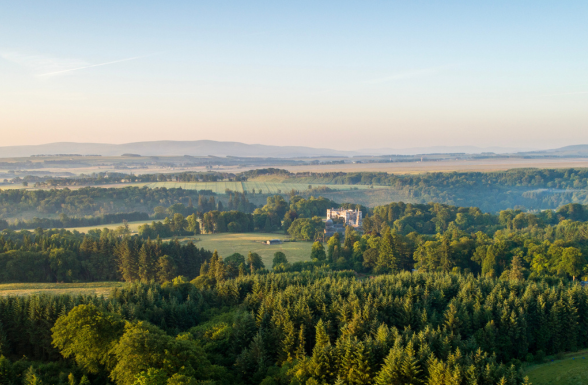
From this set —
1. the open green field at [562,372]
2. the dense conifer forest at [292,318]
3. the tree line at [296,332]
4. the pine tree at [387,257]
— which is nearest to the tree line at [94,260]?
the dense conifer forest at [292,318]

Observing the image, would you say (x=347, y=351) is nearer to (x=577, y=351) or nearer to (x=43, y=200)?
(x=577, y=351)

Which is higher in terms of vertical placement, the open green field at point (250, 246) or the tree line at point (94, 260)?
the tree line at point (94, 260)

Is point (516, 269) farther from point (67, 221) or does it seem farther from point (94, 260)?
point (67, 221)

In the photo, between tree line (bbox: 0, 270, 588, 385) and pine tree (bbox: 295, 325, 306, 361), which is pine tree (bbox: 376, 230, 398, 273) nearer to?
tree line (bbox: 0, 270, 588, 385)

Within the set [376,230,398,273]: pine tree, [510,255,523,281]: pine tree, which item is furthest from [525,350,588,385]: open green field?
[376,230,398,273]: pine tree

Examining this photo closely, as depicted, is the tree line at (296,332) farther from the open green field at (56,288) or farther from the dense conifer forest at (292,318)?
the open green field at (56,288)

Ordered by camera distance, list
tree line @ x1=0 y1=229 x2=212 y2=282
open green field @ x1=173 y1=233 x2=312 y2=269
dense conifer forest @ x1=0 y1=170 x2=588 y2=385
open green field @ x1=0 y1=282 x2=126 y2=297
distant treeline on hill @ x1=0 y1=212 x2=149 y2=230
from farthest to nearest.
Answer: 1. distant treeline on hill @ x1=0 y1=212 x2=149 y2=230
2. open green field @ x1=173 y1=233 x2=312 y2=269
3. tree line @ x1=0 y1=229 x2=212 y2=282
4. open green field @ x1=0 y1=282 x2=126 y2=297
5. dense conifer forest @ x1=0 y1=170 x2=588 y2=385
